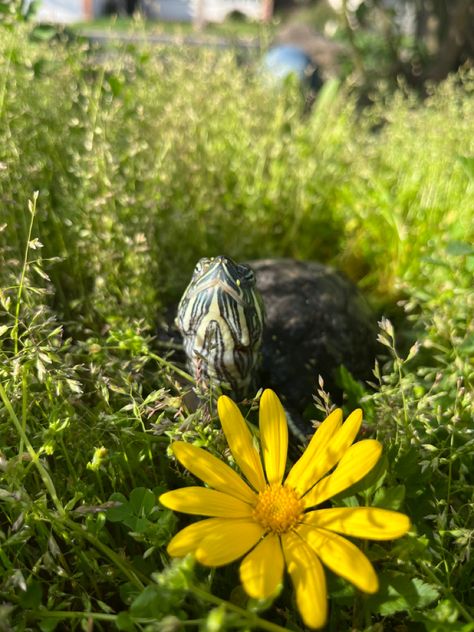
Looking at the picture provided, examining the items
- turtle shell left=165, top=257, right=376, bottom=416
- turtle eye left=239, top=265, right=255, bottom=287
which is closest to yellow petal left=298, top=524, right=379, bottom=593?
turtle eye left=239, top=265, right=255, bottom=287

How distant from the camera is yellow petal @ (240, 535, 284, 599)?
0.77 m

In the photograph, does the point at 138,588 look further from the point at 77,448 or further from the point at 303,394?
the point at 303,394

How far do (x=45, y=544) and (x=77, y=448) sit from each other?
0.18m

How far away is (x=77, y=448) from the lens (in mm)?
1107

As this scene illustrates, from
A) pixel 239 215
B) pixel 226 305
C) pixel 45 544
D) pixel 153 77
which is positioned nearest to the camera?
pixel 45 544

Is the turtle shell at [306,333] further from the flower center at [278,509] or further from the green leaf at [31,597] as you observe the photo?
the green leaf at [31,597]

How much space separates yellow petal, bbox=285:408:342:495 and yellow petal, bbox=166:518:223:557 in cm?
17

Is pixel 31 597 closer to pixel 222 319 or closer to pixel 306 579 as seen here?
pixel 306 579

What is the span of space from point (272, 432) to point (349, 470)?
0.15 meters

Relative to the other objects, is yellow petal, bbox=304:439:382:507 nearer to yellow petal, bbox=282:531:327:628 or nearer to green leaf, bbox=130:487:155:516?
yellow petal, bbox=282:531:327:628

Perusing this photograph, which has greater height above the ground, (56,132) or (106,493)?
(56,132)

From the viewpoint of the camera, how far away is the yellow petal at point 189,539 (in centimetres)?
81

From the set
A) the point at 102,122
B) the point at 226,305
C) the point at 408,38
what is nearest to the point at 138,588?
the point at 226,305

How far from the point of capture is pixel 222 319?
4.26ft
